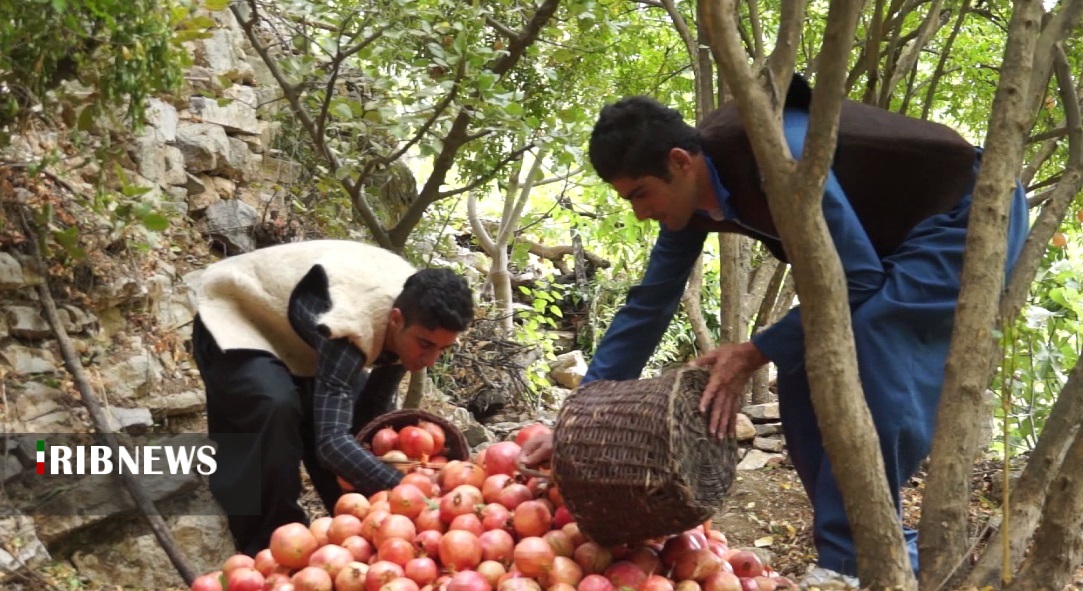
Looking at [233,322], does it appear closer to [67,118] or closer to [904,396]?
[67,118]

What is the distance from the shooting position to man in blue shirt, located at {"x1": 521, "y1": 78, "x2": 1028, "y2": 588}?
8.09 ft

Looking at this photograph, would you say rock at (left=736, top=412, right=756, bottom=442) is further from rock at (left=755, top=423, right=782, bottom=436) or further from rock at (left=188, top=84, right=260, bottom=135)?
rock at (left=188, top=84, right=260, bottom=135)

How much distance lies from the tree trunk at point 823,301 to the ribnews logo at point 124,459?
2.47 meters

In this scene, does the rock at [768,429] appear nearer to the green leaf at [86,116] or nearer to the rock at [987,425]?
the rock at [987,425]

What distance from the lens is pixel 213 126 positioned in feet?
19.0

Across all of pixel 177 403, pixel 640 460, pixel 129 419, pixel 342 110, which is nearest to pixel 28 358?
pixel 129 419

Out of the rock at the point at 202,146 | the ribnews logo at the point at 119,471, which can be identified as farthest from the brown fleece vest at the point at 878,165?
the rock at the point at 202,146

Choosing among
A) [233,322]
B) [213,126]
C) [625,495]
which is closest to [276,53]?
[213,126]

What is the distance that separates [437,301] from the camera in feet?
10.2

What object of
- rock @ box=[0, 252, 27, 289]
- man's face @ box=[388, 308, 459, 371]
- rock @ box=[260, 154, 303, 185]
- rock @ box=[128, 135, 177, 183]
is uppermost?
rock @ box=[128, 135, 177, 183]

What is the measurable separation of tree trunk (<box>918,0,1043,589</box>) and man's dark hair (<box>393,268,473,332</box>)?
1.43 m

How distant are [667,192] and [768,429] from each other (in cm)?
348

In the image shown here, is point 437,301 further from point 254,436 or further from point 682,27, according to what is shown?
point 682,27

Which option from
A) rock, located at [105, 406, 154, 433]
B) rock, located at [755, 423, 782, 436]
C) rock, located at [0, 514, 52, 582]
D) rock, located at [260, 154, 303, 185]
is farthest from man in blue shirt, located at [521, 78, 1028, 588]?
rock, located at [260, 154, 303, 185]
